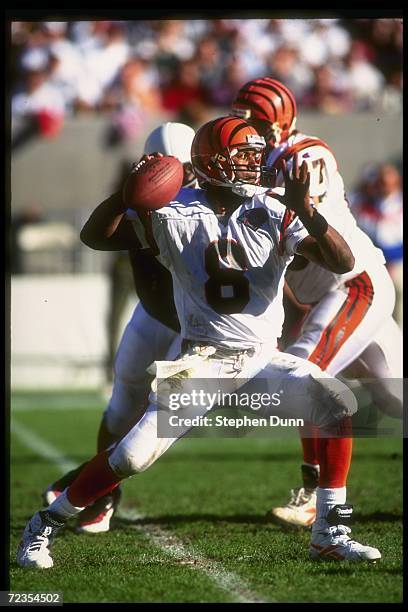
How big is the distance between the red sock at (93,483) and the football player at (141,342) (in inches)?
23.7

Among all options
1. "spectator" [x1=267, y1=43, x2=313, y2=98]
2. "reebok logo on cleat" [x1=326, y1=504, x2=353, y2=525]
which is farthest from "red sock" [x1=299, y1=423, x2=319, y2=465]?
"spectator" [x1=267, y1=43, x2=313, y2=98]

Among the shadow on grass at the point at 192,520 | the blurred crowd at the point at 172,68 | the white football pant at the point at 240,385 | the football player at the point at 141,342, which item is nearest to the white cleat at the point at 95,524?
the football player at the point at 141,342

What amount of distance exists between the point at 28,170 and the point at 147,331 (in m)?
5.95

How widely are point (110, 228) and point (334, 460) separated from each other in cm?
105

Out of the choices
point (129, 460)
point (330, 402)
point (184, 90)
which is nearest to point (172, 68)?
point (184, 90)

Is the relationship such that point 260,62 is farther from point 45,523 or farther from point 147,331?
point 45,523

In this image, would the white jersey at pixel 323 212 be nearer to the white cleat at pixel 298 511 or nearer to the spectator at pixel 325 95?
the white cleat at pixel 298 511

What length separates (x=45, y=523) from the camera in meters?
3.38

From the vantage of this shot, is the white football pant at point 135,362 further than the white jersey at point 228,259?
Yes

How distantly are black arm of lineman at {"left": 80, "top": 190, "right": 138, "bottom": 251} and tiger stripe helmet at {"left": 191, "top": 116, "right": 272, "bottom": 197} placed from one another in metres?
0.31

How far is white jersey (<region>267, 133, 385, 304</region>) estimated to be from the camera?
12.7ft

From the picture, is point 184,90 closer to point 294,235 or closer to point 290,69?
point 290,69

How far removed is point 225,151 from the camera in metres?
3.36

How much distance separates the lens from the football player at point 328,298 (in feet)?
12.9
